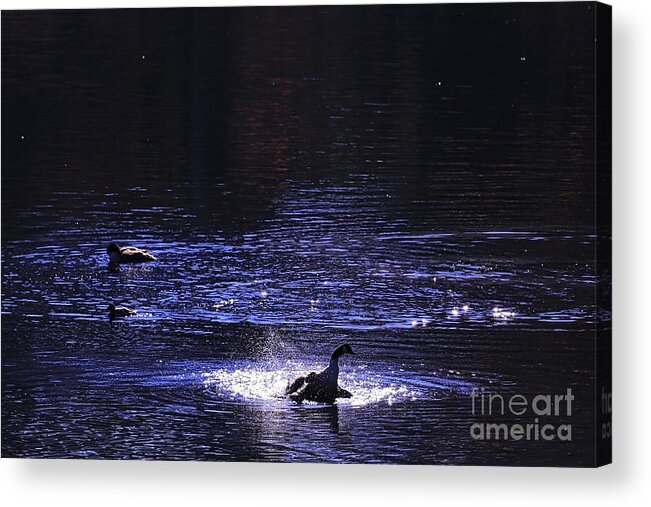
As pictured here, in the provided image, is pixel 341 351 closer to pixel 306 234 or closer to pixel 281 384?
pixel 281 384

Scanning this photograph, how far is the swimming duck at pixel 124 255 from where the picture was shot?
8836 mm

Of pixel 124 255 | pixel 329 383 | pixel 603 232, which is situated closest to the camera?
pixel 603 232

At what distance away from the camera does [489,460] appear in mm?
8500

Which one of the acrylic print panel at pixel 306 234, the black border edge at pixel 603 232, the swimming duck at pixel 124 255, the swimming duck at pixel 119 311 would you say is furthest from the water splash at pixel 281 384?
the black border edge at pixel 603 232

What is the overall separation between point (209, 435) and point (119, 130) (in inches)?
59.7

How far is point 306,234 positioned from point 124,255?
88cm

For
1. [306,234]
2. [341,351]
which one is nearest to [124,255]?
[306,234]

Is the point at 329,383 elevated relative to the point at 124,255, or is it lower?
lower

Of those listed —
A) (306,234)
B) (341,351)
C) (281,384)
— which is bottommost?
(281,384)

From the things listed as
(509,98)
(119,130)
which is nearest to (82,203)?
(119,130)

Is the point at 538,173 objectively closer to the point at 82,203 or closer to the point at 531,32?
the point at 531,32

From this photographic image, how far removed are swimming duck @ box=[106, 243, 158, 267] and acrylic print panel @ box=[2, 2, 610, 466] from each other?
0.01m

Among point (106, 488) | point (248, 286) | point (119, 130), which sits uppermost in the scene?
point (119, 130)

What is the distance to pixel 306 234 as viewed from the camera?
8.73m
